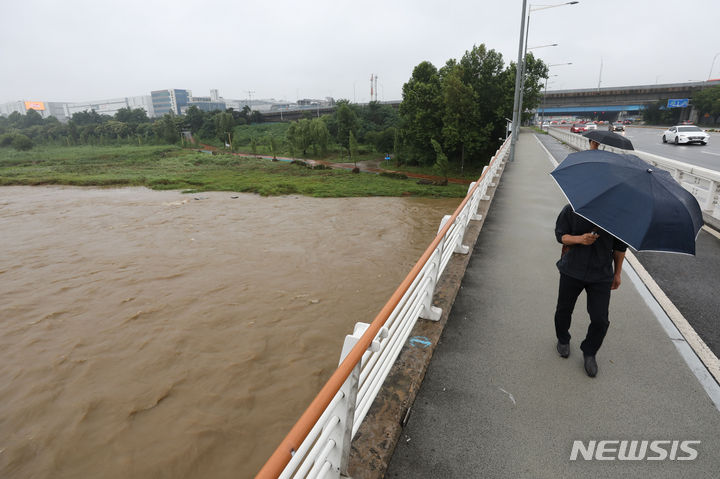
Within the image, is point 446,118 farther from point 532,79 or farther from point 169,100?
point 169,100

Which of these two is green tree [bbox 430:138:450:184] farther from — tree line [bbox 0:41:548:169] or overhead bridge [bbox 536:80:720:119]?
overhead bridge [bbox 536:80:720:119]

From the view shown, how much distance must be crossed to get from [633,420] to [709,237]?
18.7 ft

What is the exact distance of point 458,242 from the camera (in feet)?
18.0

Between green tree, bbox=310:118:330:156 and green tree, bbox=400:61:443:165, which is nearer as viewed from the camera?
green tree, bbox=400:61:443:165

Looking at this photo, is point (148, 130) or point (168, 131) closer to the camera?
point (168, 131)

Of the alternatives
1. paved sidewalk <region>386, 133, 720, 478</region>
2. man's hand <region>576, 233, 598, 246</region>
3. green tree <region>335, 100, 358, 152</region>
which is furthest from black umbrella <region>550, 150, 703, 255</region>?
green tree <region>335, 100, 358, 152</region>

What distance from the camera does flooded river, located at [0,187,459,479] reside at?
5258 millimetres

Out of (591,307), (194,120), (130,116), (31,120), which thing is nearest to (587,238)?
(591,307)

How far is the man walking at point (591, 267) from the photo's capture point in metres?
2.85

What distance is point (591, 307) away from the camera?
118 inches

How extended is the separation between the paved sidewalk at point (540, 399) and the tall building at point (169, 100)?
194 metres

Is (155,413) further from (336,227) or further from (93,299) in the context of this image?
(336,227)

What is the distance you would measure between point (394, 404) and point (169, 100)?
20192 cm

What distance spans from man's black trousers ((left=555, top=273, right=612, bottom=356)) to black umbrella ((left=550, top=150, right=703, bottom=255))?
2.10 ft
